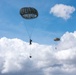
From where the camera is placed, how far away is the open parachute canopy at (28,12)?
161250mm

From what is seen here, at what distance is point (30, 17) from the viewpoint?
164m

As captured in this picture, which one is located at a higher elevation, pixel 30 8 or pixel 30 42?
pixel 30 8

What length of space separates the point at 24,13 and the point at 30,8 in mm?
3750

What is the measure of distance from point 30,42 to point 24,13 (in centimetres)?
1418

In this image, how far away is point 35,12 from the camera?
6363 inches

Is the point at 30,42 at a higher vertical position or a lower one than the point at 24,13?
lower

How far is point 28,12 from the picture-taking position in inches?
6373

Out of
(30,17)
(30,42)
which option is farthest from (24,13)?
(30,42)

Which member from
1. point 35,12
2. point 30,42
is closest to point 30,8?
point 35,12

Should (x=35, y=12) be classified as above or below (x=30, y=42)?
above

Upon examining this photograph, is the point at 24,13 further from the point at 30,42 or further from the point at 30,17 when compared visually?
the point at 30,42

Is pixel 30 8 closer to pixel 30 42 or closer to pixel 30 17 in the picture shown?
pixel 30 17

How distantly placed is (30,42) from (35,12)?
1394 cm

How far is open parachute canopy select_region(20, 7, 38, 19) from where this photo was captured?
529 ft
